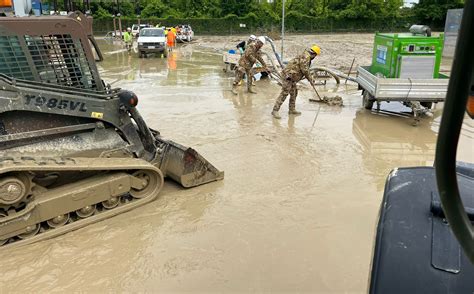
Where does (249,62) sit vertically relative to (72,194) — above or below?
above

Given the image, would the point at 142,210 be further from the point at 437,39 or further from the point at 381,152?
the point at 437,39

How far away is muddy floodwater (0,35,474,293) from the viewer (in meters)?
4.16

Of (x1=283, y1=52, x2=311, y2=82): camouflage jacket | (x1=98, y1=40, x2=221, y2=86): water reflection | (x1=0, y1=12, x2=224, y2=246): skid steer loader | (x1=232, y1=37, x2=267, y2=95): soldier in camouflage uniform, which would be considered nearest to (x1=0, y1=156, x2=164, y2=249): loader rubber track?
(x1=0, y1=12, x2=224, y2=246): skid steer loader

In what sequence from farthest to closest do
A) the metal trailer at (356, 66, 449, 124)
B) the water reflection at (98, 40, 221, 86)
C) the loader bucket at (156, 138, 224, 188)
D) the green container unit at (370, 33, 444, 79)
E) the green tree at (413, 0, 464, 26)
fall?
the green tree at (413, 0, 464, 26), the water reflection at (98, 40, 221, 86), the green container unit at (370, 33, 444, 79), the metal trailer at (356, 66, 449, 124), the loader bucket at (156, 138, 224, 188)

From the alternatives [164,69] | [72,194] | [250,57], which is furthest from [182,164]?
[164,69]

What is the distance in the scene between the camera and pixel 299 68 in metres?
10.3

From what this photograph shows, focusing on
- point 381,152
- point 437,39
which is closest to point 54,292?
point 381,152

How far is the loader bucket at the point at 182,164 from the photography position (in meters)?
5.85

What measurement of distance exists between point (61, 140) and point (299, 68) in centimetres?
640

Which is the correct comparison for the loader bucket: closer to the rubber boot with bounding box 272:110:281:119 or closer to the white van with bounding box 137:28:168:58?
the rubber boot with bounding box 272:110:281:119

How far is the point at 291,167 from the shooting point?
7059 mm

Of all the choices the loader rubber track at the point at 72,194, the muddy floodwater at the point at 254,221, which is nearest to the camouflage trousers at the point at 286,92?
the muddy floodwater at the point at 254,221

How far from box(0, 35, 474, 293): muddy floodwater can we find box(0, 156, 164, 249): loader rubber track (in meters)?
0.15

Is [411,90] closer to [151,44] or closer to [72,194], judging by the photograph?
[72,194]
